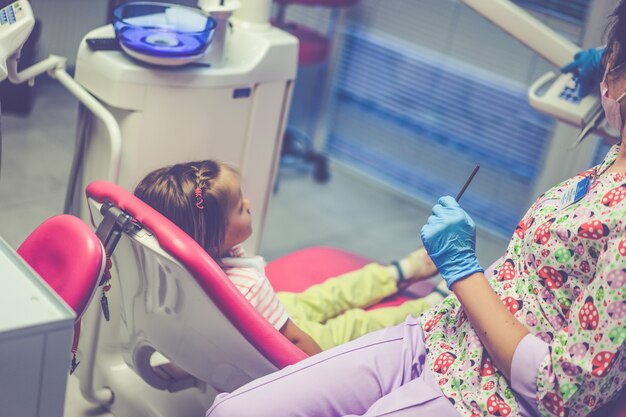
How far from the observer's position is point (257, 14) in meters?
2.38

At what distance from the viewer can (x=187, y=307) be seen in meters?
1.66

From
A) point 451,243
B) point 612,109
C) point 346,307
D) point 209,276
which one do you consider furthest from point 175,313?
point 612,109

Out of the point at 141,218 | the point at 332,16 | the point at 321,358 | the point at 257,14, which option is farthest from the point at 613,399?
the point at 332,16

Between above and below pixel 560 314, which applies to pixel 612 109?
above

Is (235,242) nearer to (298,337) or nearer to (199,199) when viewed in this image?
(199,199)

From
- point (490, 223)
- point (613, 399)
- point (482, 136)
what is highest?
point (613, 399)

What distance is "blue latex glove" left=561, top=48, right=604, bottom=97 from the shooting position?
7.36 ft

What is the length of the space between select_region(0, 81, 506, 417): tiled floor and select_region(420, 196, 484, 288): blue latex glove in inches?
55.8

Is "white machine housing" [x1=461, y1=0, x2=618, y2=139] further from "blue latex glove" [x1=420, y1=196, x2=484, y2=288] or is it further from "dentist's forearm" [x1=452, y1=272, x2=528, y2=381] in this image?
"dentist's forearm" [x1=452, y1=272, x2=528, y2=381]

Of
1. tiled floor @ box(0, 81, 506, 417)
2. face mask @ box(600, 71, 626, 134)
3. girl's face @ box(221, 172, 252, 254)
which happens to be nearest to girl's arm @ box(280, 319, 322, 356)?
girl's face @ box(221, 172, 252, 254)

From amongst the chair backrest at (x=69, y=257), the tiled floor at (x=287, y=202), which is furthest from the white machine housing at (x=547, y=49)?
the chair backrest at (x=69, y=257)

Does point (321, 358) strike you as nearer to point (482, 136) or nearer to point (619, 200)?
point (619, 200)

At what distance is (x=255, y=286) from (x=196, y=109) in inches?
→ 22.2

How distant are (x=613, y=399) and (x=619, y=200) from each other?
0.38m
